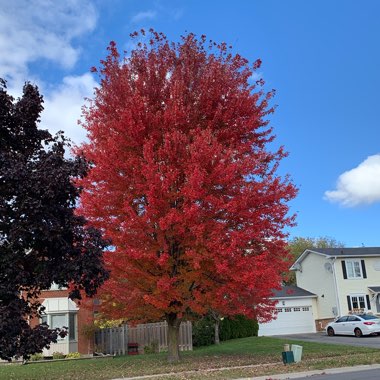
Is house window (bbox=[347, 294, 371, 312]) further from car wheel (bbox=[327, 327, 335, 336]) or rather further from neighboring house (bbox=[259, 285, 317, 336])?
car wheel (bbox=[327, 327, 335, 336])

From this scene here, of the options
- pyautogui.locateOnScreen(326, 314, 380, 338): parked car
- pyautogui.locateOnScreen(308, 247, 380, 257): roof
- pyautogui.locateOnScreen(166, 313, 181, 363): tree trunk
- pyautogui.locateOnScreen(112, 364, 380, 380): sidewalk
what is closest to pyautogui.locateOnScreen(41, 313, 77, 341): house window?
pyautogui.locateOnScreen(166, 313, 181, 363): tree trunk

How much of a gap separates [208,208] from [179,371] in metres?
5.24

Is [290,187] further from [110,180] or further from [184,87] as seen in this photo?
[110,180]

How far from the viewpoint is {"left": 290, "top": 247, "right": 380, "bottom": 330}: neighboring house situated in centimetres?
3700

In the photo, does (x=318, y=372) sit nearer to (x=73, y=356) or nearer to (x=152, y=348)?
(x=152, y=348)

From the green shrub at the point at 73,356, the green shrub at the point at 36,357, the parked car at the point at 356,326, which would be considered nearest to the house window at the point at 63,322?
the green shrub at the point at 73,356

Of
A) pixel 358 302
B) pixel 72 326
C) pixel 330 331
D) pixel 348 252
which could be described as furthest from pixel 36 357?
pixel 348 252

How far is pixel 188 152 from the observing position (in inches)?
600

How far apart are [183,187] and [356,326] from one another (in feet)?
66.3

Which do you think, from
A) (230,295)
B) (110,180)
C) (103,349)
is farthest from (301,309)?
(110,180)

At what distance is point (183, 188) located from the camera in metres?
14.2

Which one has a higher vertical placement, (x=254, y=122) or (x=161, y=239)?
(x=254, y=122)

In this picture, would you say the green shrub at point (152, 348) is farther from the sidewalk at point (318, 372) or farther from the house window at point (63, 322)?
the sidewalk at point (318, 372)

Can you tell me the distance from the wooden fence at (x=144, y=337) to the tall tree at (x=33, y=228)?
1605 centimetres
